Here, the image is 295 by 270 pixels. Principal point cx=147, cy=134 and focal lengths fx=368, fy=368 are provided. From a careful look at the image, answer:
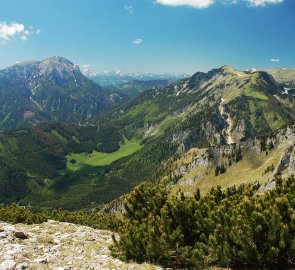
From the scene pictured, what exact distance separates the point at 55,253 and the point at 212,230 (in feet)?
44.7

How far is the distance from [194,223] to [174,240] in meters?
2.67

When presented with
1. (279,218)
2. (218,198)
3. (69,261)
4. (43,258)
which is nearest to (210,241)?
(279,218)

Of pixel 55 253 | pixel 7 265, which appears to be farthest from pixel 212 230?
pixel 7 265

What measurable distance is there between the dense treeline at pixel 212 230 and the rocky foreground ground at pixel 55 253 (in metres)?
1.87

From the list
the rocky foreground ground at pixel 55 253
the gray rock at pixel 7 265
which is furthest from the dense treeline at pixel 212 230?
the gray rock at pixel 7 265

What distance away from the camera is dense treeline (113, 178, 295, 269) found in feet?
80.5

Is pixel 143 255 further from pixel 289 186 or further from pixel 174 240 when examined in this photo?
pixel 289 186

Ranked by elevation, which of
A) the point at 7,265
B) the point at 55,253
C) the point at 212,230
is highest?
the point at 212,230

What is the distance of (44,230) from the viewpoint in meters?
42.9

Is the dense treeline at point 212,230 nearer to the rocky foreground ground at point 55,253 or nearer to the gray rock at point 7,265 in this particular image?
the rocky foreground ground at point 55,253

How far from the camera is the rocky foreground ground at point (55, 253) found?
28166 millimetres

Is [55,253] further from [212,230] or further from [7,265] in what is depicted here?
[212,230]

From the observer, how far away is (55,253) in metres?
31.8

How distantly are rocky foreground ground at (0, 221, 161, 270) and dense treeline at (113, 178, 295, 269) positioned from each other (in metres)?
1.87
